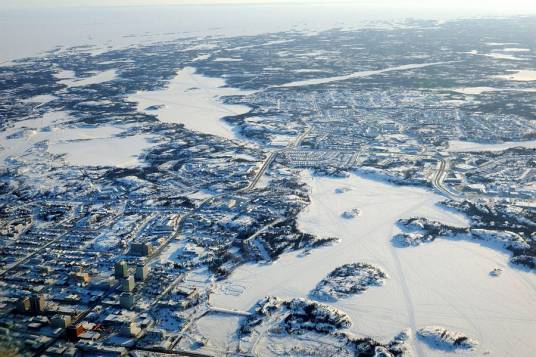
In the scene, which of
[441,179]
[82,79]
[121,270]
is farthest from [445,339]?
[82,79]

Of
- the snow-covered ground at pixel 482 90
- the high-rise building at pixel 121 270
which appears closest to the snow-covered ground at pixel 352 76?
the snow-covered ground at pixel 482 90

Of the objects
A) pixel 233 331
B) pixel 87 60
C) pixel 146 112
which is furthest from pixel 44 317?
pixel 87 60

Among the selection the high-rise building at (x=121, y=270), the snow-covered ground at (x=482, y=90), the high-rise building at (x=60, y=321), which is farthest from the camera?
the snow-covered ground at (x=482, y=90)

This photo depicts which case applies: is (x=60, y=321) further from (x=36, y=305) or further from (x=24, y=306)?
(x=24, y=306)

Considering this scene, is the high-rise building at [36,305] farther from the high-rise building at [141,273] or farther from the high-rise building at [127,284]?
the high-rise building at [141,273]

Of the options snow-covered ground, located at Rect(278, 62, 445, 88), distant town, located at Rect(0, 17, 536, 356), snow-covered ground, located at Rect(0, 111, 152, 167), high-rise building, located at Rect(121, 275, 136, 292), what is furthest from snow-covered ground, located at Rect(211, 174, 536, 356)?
snow-covered ground, located at Rect(278, 62, 445, 88)

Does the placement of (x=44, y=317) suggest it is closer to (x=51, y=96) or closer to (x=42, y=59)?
(x=51, y=96)
